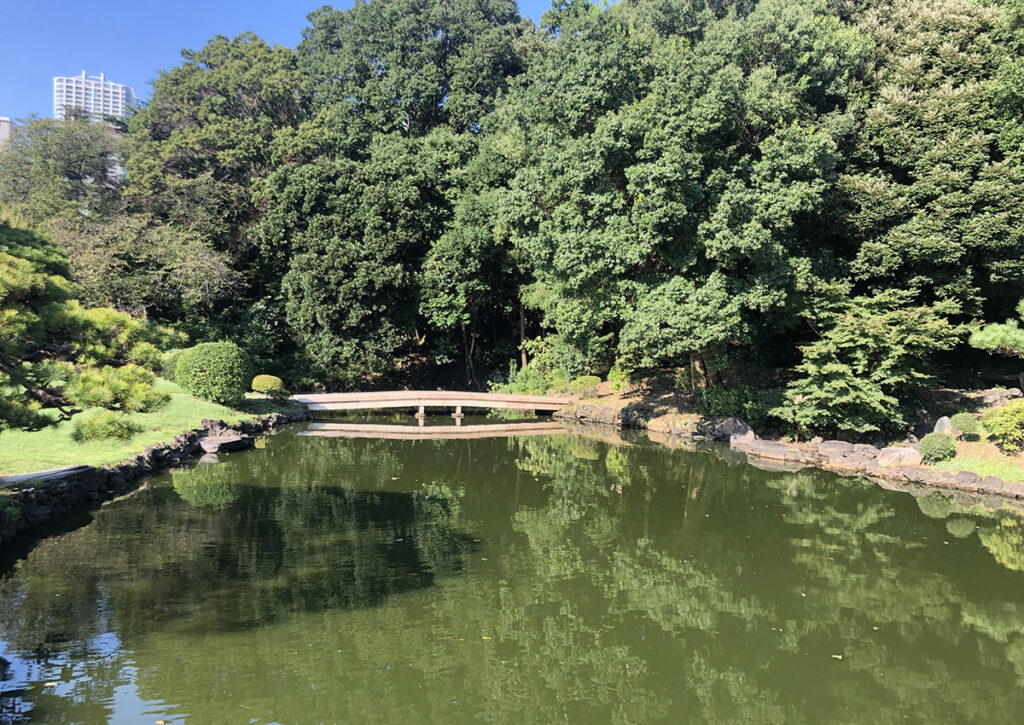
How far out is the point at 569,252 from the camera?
51.6ft

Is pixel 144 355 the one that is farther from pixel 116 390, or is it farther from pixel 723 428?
pixel 723 428

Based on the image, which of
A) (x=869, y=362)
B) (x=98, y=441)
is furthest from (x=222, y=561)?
(x=869, y=362)

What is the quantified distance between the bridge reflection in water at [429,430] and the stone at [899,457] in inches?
320

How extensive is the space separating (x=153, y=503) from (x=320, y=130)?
18676 mm

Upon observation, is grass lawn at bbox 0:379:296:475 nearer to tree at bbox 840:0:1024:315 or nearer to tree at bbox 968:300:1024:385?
tree at bbox 968:300:1024:385

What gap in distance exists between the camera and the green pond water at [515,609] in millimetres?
4859

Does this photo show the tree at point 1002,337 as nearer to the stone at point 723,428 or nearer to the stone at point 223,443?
the stone at point 723,428

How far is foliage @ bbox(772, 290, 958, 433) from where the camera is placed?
1295cm

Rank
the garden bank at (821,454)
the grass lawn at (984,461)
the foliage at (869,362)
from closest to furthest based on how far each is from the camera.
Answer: the grass lawn at (984,461), the garden bank at (821,454), the foliage at (869,362)

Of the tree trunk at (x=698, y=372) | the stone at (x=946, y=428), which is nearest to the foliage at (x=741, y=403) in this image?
the tree trunk at (x=698, y=372)

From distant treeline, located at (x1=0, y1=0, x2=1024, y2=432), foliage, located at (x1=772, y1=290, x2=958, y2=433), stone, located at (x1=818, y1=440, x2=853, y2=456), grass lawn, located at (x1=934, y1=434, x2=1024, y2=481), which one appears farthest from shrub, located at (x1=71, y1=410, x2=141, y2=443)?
grass lawn, located at (x1=934, y1=434, x2=1024, y2=481)

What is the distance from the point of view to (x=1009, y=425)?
11.2 m

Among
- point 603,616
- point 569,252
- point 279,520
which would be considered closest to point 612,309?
point 569,252

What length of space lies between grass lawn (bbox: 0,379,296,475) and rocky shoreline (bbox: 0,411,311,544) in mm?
257
